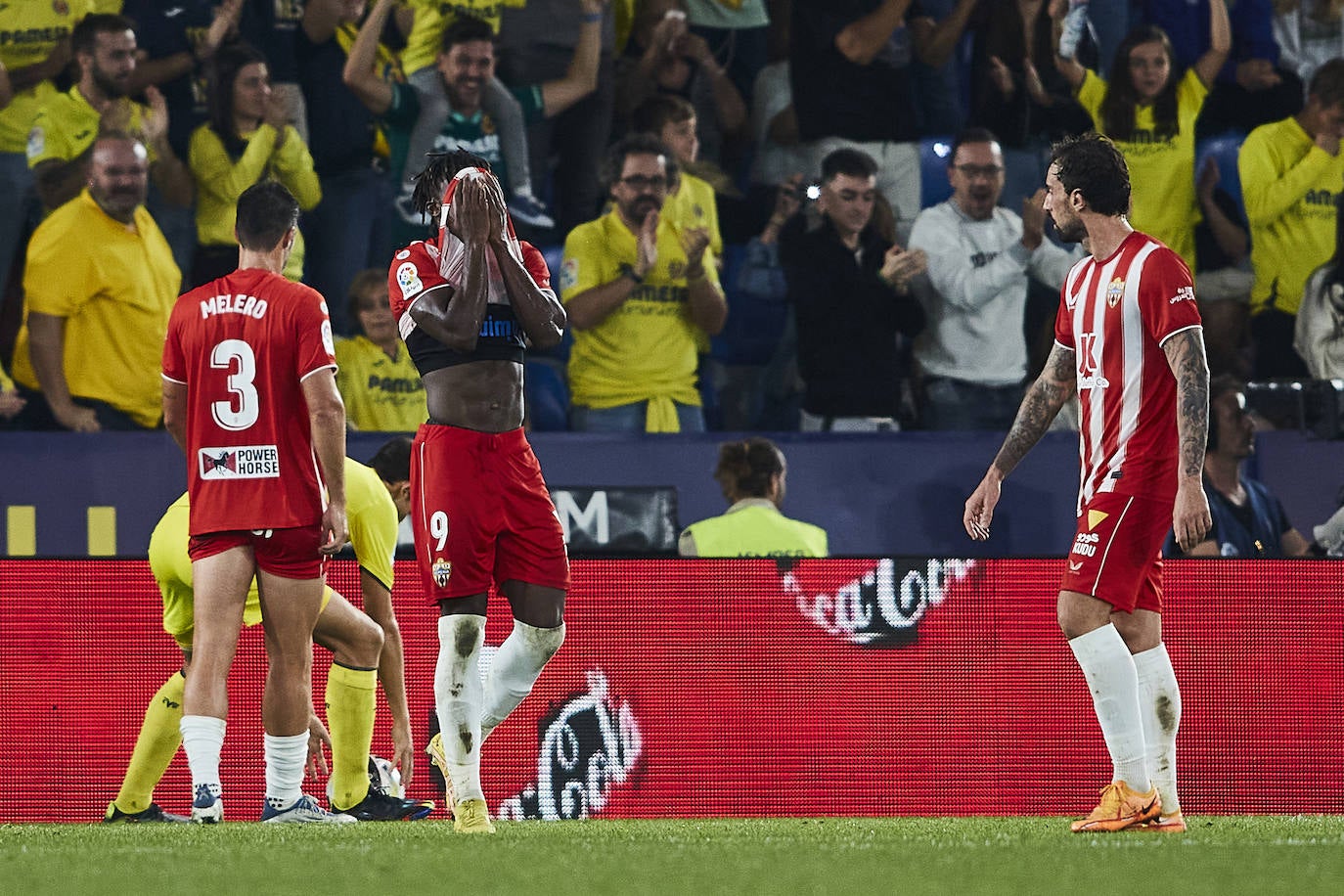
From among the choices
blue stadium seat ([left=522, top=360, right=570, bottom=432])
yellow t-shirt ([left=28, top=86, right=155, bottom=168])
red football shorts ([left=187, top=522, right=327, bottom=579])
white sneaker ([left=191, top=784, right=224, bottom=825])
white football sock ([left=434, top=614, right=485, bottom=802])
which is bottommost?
white sneaker ([left=191, top=784, right=224, bottom=825])

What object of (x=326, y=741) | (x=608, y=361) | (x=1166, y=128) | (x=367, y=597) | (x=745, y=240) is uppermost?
(x=1166, y=128)

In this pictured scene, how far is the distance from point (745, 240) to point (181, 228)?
3.11 meters

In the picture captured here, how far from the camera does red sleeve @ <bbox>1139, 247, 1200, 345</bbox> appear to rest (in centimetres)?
547

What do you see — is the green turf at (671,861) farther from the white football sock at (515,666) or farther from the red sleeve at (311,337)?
the red sleeve at (311,337)

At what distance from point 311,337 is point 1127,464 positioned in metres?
2.52

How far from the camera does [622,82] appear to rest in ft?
36.3

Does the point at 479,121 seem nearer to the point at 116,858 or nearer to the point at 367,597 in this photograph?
the point at 367,597

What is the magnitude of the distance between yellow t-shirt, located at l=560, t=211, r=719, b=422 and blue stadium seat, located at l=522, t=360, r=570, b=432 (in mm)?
101

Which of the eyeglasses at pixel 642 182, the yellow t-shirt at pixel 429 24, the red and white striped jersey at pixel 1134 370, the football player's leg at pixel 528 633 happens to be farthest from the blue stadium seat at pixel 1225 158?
the football player's leg at pixel 528 633

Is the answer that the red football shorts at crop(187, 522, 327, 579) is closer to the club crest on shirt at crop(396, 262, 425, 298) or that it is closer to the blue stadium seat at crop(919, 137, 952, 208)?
the club crest on shirt at crop(396, 262, 425, 298)

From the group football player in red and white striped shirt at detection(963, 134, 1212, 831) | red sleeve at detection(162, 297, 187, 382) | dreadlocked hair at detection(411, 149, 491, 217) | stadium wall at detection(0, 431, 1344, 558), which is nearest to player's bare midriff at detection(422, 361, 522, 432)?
dreadlocked hair at detection(411, 149, 491, 217)

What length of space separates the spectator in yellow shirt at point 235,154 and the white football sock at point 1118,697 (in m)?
5.74

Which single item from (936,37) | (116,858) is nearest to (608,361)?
(936,37)

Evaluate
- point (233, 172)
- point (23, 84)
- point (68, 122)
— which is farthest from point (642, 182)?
point (23, 84)
